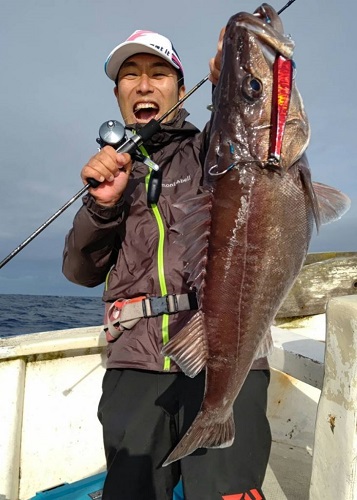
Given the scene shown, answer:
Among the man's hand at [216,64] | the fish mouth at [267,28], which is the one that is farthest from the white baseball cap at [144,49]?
the fish mouth at [267,28]

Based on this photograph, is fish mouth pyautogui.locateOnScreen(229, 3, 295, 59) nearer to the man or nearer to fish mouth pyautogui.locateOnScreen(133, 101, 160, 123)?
the man

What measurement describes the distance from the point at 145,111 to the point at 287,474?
11.5ft

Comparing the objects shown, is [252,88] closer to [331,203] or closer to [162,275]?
[331,203]

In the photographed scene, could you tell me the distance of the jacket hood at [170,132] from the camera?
334 centimetres

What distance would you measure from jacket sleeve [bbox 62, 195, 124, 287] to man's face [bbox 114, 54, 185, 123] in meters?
1.07

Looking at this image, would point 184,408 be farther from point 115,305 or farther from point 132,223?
point 132,223

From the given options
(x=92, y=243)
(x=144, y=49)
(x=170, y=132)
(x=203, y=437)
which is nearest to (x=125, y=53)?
(x=144, y=49)

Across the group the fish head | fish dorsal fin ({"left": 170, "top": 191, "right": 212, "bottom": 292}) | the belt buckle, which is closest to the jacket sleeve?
the belt buckle

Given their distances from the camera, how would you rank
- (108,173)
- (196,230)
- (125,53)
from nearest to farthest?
(196,230), (108,173), (125,53)

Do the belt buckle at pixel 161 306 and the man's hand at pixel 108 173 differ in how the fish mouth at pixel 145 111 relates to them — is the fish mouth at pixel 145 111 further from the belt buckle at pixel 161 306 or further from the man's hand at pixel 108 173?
the belt buckle at pixel 161 306

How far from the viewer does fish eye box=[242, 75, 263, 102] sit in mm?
2127

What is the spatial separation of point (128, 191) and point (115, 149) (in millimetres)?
443

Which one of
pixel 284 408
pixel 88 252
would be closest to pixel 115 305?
pixel 88 252

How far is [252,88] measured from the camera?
2135 mm
